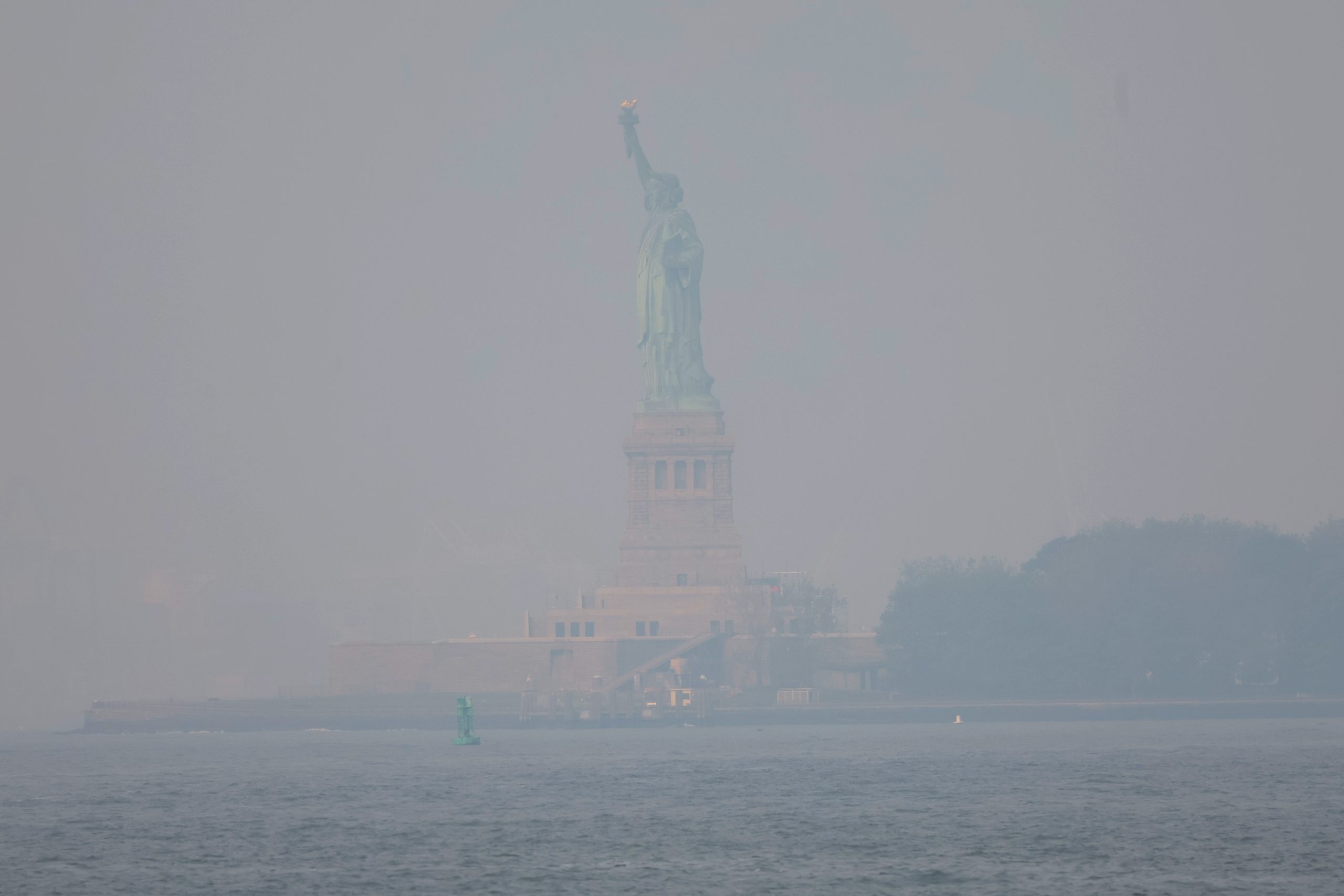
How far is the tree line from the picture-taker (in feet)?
561

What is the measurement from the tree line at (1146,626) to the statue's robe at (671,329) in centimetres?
2932

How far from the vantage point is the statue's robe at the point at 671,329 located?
648 ft

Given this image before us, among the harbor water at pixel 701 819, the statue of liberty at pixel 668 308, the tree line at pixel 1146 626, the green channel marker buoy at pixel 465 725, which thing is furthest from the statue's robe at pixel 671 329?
the harbor water at pixel 701 819

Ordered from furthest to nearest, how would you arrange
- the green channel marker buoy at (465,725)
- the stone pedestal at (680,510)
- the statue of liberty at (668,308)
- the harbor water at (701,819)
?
the statue of liberty at (668,308)
the stone pedestal at (680,510)
the green channel marker buoy at (465,725)
the harbor water at (701,819)

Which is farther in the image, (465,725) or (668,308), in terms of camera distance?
(668,308)

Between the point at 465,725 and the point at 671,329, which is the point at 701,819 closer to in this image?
the point at 465,725

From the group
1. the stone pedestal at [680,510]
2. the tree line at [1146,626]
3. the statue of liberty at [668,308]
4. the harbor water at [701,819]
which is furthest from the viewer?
the statue of liberty at [668,308]

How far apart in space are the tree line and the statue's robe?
29322 millimetres

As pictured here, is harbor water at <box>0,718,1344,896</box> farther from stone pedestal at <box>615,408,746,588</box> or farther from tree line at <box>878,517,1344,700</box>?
stone pedestal at <box>615,408,746,588</box>

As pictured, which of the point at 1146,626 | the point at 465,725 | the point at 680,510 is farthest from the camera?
the point at 680,510

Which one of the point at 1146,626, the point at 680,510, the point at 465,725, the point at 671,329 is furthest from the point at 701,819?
the point at 671,329

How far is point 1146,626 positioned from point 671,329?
48.9 metres

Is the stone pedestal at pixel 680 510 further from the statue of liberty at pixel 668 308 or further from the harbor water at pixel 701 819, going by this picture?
the harbor water at pixel 701 819

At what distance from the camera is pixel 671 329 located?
198500 millimetres
